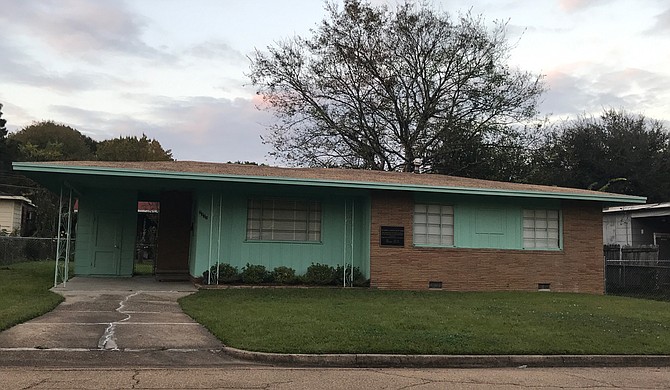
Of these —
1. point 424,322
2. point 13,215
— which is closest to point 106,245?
point 424,322

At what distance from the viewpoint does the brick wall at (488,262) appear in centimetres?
1719

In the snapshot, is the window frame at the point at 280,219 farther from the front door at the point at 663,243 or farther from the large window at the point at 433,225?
the front door at the point at 663,243

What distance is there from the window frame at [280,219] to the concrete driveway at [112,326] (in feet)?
9.90

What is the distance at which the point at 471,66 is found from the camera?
34500 mm

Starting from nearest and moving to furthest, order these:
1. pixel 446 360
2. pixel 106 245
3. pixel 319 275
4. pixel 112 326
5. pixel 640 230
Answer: pixel 446 360 → pixel 112 326 → pixel 319 275 → pixel 106 245 → pixel 640 230

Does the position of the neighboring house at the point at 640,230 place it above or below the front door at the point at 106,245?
above

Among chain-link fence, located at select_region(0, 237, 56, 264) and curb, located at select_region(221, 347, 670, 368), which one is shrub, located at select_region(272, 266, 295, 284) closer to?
curb, located at select_region(221, 347, 670, 368)

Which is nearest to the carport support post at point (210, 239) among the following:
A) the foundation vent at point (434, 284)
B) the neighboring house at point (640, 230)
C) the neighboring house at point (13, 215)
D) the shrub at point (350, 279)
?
the shrub at point (350, 279)

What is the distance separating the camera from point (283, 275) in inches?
659

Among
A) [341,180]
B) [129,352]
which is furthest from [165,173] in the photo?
[129,352]

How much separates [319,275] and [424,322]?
6.31 metres

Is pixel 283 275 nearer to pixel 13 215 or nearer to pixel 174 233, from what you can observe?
pixel 174 233

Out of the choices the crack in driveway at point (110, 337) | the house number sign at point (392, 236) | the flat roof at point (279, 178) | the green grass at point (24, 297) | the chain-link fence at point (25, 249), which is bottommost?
the crack in driveway at point (110, 337)

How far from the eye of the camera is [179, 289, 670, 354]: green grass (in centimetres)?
913
